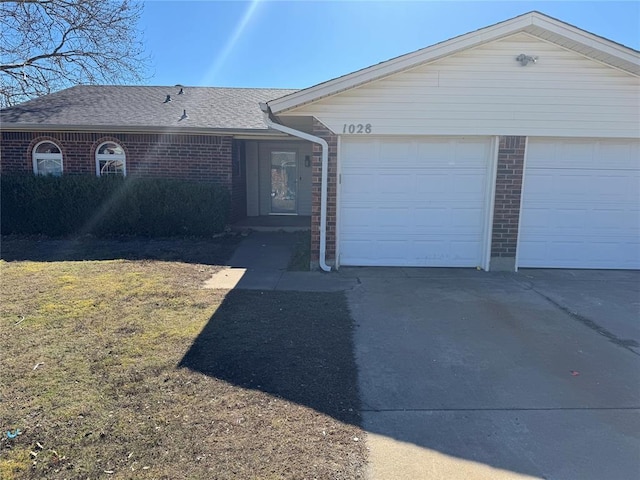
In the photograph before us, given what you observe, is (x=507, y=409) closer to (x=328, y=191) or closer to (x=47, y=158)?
(x=328, y=191)

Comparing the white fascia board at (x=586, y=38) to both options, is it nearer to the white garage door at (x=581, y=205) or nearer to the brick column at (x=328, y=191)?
the white garage door at (x=581, y=205)

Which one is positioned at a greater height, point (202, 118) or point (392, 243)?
point (202, 118)

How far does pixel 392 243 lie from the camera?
793 centimetres

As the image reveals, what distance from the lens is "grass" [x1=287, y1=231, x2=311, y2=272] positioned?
8012mm

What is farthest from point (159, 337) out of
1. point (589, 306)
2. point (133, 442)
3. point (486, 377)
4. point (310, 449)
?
point (589, 306)

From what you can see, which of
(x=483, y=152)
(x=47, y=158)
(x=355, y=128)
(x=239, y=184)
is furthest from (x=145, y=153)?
(x=483, y=152)

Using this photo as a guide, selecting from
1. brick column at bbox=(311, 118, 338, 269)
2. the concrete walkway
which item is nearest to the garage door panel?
brick column at bbox=(311, 118, 338, 269)

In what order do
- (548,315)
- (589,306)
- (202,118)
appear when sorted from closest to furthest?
(548,315)
(589,306)
(202,118)

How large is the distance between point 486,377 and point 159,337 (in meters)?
3.31

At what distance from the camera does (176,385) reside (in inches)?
141

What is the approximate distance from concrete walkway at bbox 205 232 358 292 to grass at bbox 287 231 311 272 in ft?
0.40

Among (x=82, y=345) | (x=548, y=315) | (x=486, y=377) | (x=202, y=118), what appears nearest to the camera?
(x=486, y=377)

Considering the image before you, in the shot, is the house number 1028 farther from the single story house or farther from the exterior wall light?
the exterior wall light

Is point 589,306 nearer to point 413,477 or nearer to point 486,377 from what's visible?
point 486,377
